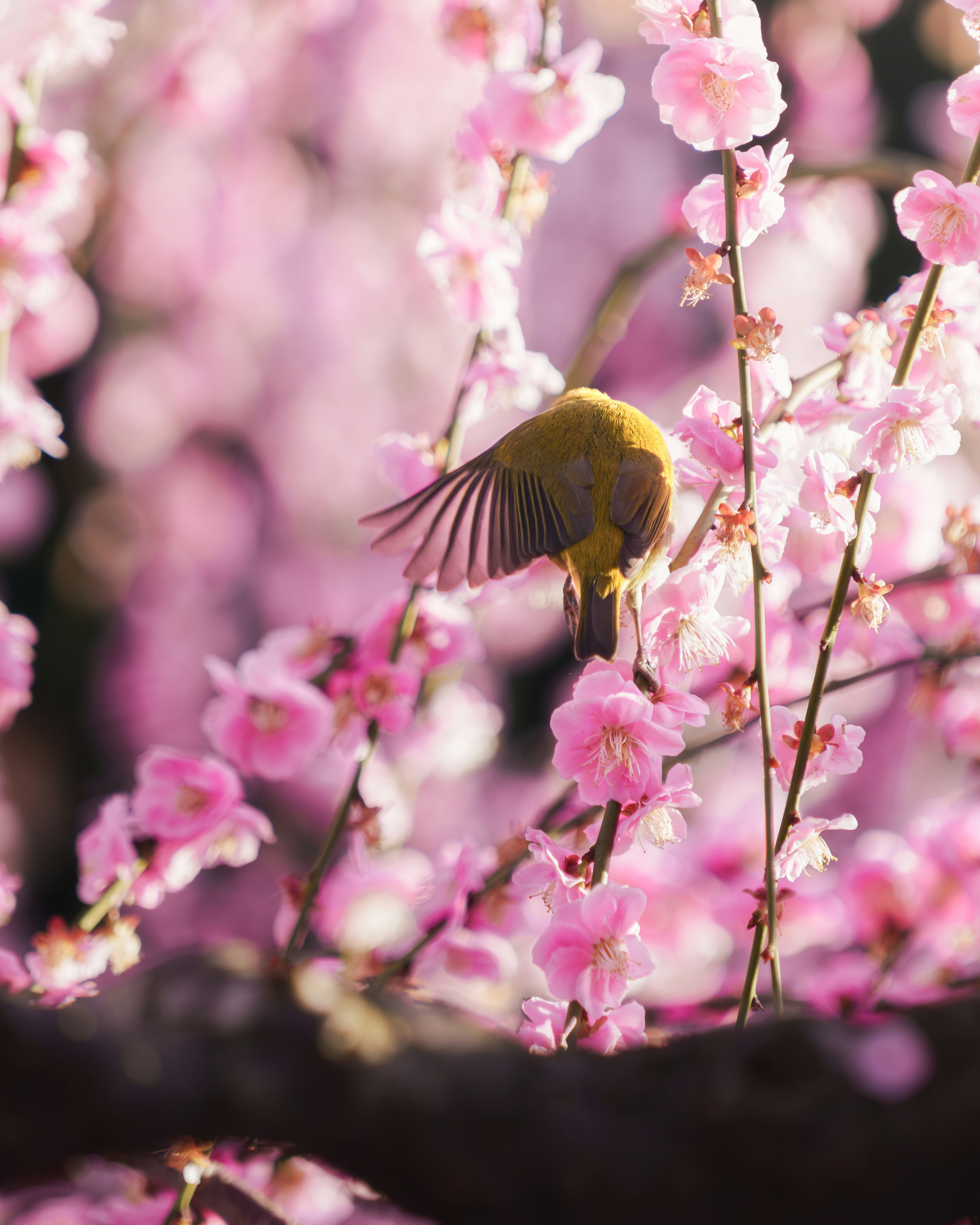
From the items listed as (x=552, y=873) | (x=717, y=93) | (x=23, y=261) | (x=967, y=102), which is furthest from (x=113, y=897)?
(x=967, y=102)

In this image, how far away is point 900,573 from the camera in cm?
140

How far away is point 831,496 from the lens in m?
0.67

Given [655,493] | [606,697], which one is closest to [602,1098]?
[606,697]

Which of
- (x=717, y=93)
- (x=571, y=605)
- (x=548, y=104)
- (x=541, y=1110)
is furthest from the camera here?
(x=548, y=104)

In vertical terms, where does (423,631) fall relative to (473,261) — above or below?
below

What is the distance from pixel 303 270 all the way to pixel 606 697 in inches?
84.3

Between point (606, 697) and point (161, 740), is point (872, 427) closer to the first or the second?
point (606, 697)

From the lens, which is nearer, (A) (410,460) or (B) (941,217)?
(B) (941,217)

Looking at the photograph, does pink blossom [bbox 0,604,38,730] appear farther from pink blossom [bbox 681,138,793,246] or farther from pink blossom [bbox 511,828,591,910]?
pink blossom [bbox 681,138,793,246]

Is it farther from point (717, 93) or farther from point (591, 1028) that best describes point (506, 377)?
point (591, 1028)

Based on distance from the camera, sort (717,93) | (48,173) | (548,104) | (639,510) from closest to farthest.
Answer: (717,93)
(639,510)
(548,104)
(48,173)

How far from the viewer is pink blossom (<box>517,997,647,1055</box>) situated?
699 millimetres

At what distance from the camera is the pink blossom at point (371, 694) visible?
40.0 inches

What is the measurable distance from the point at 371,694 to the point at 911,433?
0.60 meters
